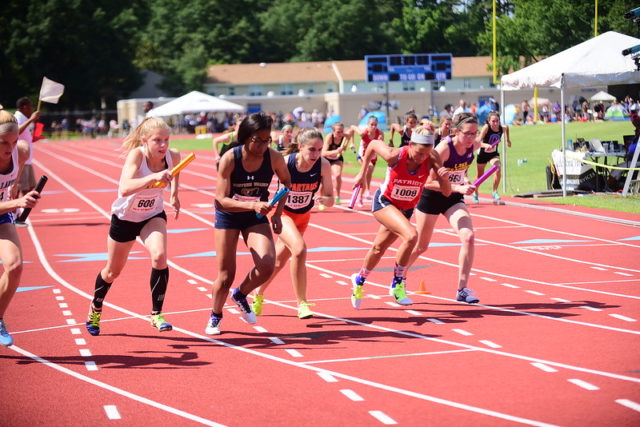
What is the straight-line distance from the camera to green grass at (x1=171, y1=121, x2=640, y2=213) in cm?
2114

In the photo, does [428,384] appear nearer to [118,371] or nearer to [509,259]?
[118,371]

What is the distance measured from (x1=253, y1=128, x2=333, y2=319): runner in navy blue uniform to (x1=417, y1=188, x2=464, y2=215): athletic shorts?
1410 millimetres

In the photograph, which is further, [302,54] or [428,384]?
[302,54]

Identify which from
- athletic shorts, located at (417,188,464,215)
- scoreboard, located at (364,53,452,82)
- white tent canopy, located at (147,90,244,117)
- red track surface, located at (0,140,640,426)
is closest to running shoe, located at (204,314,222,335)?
red track surface, located at (0,140,640,426)

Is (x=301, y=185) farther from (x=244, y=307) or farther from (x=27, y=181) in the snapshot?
(x=27, y=181)

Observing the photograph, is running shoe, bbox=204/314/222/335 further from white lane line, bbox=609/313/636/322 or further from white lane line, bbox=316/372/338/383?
white lane line, bbox=609/313/636/322

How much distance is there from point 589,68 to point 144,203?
49.0ft

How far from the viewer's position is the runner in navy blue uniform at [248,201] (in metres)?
8.71

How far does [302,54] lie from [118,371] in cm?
10118

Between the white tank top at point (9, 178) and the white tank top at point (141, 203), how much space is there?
0.91m

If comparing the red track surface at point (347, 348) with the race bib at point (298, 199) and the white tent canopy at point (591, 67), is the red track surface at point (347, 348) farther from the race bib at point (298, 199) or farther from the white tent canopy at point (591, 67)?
the white tent canopy at point (591, 67)

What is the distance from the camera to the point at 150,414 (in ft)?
22.3

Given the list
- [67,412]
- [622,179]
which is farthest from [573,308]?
[622,179]

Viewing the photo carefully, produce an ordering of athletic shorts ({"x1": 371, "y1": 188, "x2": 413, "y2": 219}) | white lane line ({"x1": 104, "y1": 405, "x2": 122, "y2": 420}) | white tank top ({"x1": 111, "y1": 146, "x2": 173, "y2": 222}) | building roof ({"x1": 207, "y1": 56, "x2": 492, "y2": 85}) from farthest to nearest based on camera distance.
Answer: building roof ({"x1": 207, "y1": 56, "x2": 492, "y2": 85})
athletic shorts ({"x1": 371, "y1": 188, "x2": 413, "y2": 219})
white tank top ({"x1": 111, "y1": 146, "x2": 173, "y2": 222})
white lane line ({"x1": 104, "y1": 405, "x2": 122, "y2": 420})
